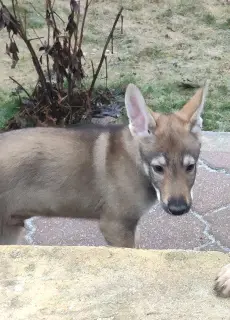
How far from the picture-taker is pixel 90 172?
3814mm

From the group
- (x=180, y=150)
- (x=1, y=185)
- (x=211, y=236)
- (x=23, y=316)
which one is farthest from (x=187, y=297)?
A: (x=211, y=236)

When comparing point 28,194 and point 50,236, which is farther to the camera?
point 50,236

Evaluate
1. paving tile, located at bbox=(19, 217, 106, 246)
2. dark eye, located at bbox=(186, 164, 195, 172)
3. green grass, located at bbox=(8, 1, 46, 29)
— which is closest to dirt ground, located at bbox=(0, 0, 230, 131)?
green grass, located at bbox=(8, 1, 46, 29)

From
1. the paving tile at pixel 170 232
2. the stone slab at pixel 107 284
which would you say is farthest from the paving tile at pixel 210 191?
the stone slab at pixel 107 284

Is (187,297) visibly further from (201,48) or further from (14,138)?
(201,48)

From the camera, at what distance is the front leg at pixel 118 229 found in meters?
3.83

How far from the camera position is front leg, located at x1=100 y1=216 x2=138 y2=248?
3832 millimetres

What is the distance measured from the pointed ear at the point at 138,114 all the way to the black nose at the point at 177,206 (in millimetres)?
408

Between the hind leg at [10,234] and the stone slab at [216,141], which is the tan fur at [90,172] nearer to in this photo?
the hind leg at [10,234]

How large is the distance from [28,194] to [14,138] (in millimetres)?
312

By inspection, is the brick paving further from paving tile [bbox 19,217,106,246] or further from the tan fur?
the tan fur

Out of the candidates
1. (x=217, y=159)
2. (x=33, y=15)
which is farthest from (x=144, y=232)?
(x=33, y=15)

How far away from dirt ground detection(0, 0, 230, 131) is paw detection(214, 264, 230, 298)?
3078 mm

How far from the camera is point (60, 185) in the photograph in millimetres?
3756
